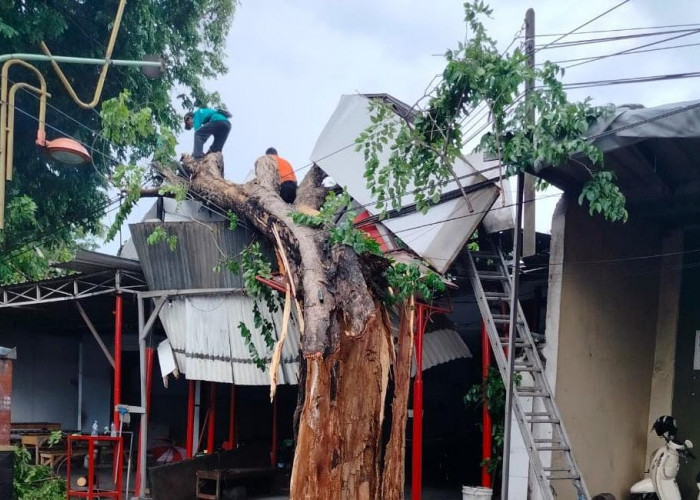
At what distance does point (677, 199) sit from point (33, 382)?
44.0 ft

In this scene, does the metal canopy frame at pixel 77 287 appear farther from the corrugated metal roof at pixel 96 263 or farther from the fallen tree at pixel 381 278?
the fallen tree at pixel 381 278

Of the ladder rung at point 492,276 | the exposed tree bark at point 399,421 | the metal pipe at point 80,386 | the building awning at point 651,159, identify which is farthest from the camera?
the metal pipe at point 80,386

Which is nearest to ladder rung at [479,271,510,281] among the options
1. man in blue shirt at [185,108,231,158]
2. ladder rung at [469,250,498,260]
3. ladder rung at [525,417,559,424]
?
ladder rung at [469,250,498,260]

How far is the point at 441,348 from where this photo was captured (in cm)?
964

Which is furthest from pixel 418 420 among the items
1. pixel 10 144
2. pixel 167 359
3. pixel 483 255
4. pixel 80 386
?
pixel 80 386

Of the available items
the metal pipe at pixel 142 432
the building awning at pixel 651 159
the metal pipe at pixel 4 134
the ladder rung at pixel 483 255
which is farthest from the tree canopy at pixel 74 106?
the building awning at pixel 651 159

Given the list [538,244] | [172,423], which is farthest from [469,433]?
[172,423]

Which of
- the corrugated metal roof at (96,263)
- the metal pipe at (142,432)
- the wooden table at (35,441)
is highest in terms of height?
the corrugated metal roof at (96,263)

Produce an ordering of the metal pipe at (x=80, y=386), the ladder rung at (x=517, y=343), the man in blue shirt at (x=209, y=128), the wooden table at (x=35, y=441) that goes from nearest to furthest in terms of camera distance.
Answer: the ladder rung at (x=517, y=343) → the man in blue shirt at (x=209, y=128) → the wooden table at (x=35, y=441) → the metal pipe at (x=80, y=386)

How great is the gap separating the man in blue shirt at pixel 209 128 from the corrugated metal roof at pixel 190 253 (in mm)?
1713

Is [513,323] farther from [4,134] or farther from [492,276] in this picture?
[4,134]

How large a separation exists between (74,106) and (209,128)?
2.86m

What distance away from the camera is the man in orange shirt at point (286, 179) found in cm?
1034

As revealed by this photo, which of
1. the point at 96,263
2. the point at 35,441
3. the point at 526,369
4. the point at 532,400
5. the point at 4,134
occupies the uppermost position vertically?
the point at 4,134
